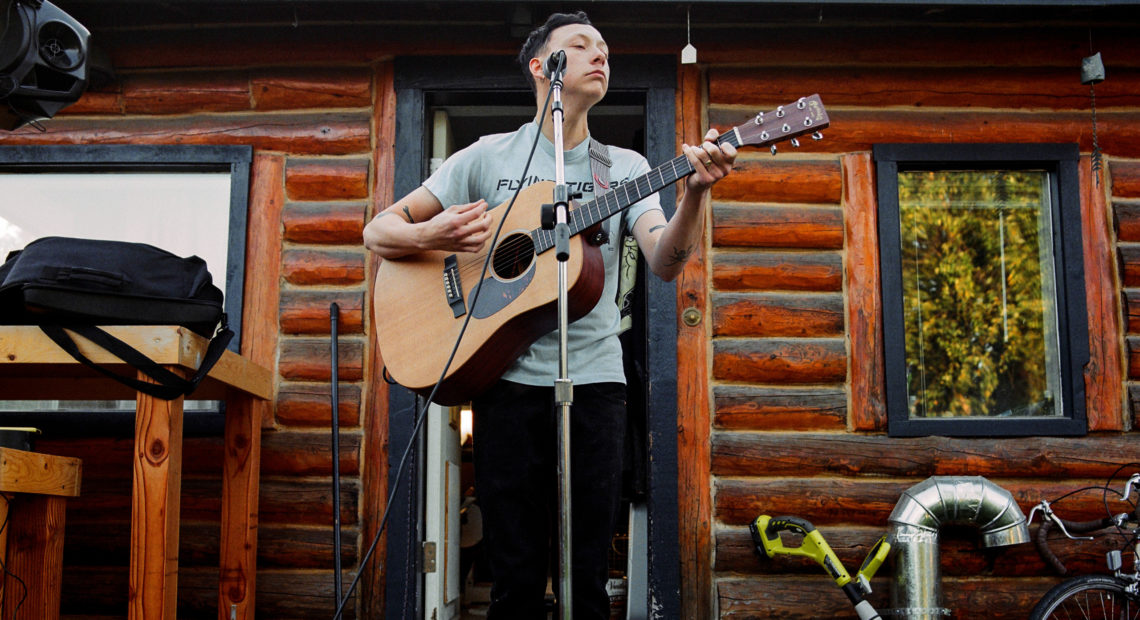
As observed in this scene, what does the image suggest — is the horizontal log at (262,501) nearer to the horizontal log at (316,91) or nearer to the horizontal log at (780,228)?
the horizontal log at (316,91)

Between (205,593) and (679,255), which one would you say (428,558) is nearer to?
(205,593)

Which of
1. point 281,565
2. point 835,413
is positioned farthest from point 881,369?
point 281,565

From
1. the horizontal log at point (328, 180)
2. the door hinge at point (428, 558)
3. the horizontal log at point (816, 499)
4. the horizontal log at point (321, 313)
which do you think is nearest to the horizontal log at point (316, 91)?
the horizontal log at point (328, 180)

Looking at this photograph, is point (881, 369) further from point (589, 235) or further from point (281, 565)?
point (281, 565)

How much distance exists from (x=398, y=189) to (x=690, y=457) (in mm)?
1688

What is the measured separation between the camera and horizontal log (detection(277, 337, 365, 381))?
13.2 feet

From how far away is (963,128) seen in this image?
4238 millimetres

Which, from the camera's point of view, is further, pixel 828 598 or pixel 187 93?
pixel 187 93

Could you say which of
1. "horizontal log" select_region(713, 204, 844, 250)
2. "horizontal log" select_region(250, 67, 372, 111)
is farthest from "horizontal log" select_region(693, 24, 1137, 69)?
"horizontal log" select_region(250, 67, 372, 111)

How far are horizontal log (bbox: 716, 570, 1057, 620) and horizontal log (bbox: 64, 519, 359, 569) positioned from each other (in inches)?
61.2

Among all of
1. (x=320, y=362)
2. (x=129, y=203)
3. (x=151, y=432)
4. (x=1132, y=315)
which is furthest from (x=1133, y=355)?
(x=129, y=203)

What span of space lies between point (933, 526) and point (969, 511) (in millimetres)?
158

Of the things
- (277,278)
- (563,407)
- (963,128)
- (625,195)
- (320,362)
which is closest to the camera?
(563,407)

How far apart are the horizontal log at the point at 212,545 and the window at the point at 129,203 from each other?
19.4 inches
